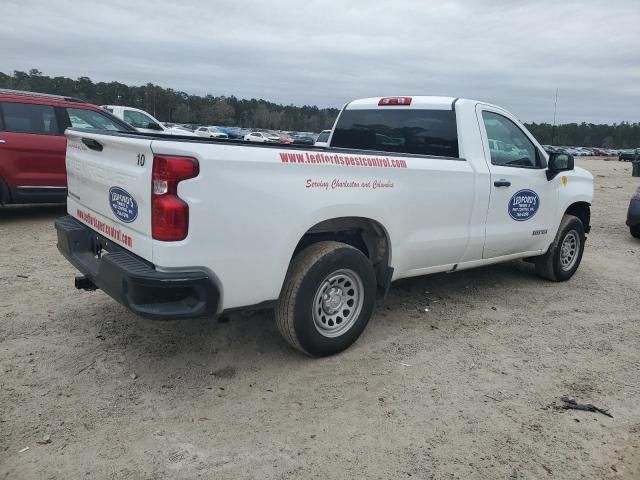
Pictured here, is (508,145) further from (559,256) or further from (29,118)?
(29,118)

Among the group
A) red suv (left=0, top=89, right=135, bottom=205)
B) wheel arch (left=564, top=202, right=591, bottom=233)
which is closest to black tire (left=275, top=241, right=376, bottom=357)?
wheel arch (left=564, top=202, right=591, bottom=233)

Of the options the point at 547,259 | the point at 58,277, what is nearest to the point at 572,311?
the point at 547,259

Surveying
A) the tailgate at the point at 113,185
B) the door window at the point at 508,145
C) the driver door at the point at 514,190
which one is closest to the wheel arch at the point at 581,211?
the driver door at the point at 514,190

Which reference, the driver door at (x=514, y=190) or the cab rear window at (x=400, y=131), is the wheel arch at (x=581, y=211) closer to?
the driver door at (x=514, y=190)

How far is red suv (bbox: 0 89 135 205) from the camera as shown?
7703mm

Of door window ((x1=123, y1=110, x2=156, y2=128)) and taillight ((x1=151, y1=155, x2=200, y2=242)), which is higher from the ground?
door window ((x1=123, y1=110, x2=156, y2=128))

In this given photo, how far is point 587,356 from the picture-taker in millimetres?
4199

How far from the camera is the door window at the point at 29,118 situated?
7746 mm

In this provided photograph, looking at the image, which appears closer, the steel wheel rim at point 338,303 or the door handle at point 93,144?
the door handle at point 93,144

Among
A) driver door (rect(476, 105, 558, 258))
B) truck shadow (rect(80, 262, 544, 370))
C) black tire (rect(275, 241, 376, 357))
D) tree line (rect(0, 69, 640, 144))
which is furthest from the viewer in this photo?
tree line (rect(0, 69, 640, 144))

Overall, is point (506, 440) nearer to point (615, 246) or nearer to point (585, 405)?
point (585, 405)

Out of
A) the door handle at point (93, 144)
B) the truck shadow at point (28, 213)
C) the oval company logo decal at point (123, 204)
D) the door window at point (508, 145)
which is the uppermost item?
the door window at point (508, 145)

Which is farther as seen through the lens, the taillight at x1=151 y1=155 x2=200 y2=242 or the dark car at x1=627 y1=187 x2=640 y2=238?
the dark car at x1=627 y1=187 x2=640 y2=238

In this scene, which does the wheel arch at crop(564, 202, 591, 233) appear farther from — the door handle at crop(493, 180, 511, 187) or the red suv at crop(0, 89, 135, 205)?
the red suv at crop(0, 89, 135, 205)
